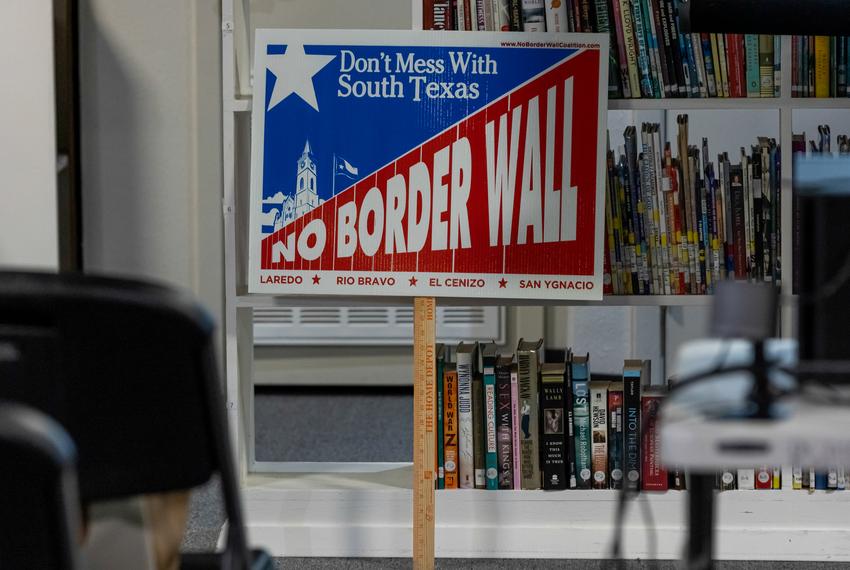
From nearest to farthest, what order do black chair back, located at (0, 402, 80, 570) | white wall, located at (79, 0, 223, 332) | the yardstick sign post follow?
1. black chair back, located at (0, 402, 80, 570)
2. the yardstick sign post
3. white wall, located at (79, 0, 223, 332)

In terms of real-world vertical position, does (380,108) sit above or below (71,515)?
above

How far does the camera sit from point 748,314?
1.15m

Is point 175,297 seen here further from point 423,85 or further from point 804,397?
point 423,85

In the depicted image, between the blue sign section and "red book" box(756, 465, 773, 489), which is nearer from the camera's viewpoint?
the blue sign section

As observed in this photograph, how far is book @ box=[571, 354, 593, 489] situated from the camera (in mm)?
2529

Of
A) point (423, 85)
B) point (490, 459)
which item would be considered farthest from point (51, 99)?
point (490, 459)

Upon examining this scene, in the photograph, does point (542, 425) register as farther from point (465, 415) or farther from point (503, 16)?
point (503, 16)

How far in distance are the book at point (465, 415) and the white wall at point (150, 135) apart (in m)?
1.51

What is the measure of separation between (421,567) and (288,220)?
773 mm

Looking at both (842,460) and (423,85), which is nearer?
(842,460)

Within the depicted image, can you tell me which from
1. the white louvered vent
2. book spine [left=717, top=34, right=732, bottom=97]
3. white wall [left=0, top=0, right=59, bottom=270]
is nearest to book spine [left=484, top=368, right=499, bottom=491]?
book spine [left=717, top=34, right=732, bottom=97]

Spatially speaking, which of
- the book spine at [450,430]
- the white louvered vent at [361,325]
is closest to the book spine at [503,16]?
the book spine at [450,430]

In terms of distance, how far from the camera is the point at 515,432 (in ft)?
8.38

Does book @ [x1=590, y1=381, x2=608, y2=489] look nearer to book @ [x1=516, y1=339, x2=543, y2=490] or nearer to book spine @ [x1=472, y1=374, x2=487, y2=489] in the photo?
book @ [x1=516, y1=339, x2=543, y2=490]
